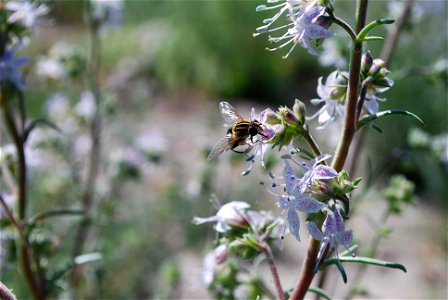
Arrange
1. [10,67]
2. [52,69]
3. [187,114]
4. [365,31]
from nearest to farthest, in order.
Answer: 1. [365,31]
2. [10,67]
3. [52,69]
4. [187,114]

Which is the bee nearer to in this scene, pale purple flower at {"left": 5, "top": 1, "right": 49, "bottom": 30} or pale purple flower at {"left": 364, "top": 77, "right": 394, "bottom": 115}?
pale purple flower at {"left": 364, "top": 77, "right": 394, "bottom": 115}

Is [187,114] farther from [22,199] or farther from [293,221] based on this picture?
[293,221]

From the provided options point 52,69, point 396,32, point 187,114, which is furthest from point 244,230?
→ point 187,114

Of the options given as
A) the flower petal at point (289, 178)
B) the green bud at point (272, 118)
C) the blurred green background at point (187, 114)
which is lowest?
the blurred green background at point (187, 114)

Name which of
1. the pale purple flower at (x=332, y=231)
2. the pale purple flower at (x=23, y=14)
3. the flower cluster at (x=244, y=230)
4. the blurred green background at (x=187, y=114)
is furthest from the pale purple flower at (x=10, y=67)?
the pale purple flower at (x=332, y=231)

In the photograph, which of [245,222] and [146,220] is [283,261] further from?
[245,222]

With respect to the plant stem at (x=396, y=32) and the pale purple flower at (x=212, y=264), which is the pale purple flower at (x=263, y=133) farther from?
the plant stem at (x=396, y=32)
